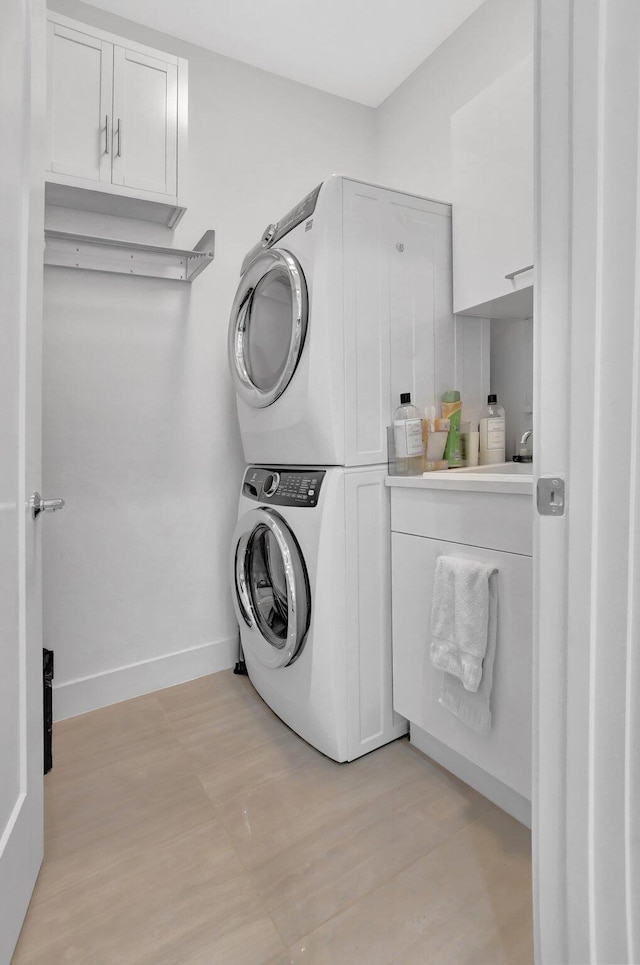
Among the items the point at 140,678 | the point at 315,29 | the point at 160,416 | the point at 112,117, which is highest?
the point at 315,29

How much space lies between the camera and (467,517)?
4.46ft

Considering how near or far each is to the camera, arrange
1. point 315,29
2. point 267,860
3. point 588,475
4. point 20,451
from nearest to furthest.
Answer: point 588,475 < point 20,451 < point 267,860 < point 315,29

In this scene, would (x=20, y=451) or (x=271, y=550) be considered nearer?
(x=20, y=451)

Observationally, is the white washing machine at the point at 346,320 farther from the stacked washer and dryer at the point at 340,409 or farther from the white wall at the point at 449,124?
the white wall at the point at 449,124

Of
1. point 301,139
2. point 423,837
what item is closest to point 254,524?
point 423,837

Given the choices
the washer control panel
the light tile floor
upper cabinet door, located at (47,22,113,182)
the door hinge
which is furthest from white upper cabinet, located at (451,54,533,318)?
the light tile floor

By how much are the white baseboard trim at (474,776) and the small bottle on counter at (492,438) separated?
96 centimetres

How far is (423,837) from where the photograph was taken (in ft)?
4.22

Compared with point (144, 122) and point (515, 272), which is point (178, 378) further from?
point (515, 272)

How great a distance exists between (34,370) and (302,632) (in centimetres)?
106

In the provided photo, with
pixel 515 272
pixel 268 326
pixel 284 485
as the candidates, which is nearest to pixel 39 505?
pixel 284 485

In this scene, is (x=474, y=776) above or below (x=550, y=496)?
below

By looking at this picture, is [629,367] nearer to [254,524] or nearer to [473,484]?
[473,484]

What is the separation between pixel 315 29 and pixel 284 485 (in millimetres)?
1942
